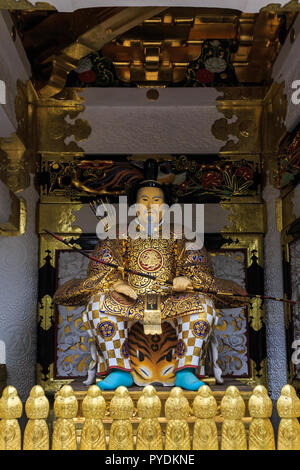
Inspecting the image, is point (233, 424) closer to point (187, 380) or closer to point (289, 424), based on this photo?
point (289, 424)

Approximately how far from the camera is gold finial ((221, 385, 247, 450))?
2.00 m

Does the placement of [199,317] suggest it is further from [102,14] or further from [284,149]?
[102,14]

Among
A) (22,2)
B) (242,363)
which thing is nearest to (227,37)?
(22,2)

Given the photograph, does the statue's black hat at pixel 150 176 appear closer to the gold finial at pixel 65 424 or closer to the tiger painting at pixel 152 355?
the tiger painting at pixel 152 355

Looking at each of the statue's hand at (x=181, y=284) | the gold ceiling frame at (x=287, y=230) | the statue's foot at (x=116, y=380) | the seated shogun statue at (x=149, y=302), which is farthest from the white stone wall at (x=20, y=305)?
the gold ceiling frame at (x=287, y=230)

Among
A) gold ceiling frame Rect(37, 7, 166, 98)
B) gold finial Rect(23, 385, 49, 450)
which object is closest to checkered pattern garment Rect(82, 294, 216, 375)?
gold finial Rect(23, 385, 49, 450)

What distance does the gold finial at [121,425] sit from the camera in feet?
6.49

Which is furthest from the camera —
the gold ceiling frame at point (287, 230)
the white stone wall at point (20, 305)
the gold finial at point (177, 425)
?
the white stone wall at point (20, 305)

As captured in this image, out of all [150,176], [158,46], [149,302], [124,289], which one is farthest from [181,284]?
[158,46]

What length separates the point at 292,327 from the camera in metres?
3.80

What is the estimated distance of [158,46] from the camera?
4.12m

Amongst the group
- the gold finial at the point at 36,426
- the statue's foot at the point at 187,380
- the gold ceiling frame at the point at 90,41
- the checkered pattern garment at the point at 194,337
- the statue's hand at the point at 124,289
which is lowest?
the gold finial at the point at 36,426

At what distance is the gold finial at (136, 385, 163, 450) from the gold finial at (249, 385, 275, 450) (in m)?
0.34

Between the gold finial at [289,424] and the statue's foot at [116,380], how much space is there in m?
1.21
